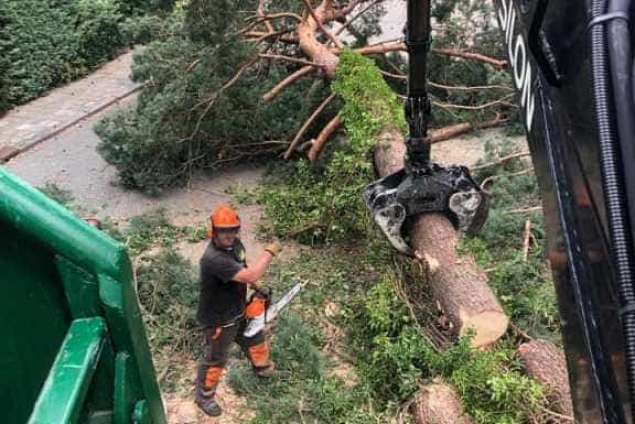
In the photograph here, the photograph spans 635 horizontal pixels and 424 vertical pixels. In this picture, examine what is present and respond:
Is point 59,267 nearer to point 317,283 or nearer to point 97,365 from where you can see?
point 97,365

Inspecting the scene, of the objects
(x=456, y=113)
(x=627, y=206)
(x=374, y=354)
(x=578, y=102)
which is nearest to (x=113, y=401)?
(x=627, y=206)

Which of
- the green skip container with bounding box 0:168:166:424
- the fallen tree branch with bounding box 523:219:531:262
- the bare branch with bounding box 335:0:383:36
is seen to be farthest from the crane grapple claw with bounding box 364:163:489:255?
the bare branch with bounding box 335:0:383:36

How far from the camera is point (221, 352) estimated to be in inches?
184

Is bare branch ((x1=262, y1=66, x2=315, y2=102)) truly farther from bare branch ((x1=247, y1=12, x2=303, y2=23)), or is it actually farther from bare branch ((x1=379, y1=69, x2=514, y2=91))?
bare branch ((x1=379, y1=69, x2=514, y2=91))

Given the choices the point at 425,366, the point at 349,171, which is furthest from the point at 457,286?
the point at 349,171

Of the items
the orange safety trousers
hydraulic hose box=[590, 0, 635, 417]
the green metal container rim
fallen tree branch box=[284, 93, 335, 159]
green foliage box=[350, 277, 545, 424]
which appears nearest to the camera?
hydraulic hose box=[590, 0, 635, 417]

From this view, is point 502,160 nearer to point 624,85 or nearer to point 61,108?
point 624,85

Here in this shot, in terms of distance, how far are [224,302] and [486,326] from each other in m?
1.59

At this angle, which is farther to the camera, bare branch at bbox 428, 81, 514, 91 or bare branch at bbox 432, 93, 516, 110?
bare branch at bbox 432, 93, 516, 110

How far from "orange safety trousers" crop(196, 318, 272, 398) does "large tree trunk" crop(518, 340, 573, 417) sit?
1653 mm

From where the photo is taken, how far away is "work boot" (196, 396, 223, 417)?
4738mm

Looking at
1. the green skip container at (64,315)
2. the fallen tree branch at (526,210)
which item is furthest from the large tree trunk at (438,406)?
the fallen tree branch at (526,210)

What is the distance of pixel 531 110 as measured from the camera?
2.22m

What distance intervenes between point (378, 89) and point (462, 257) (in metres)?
1.99
